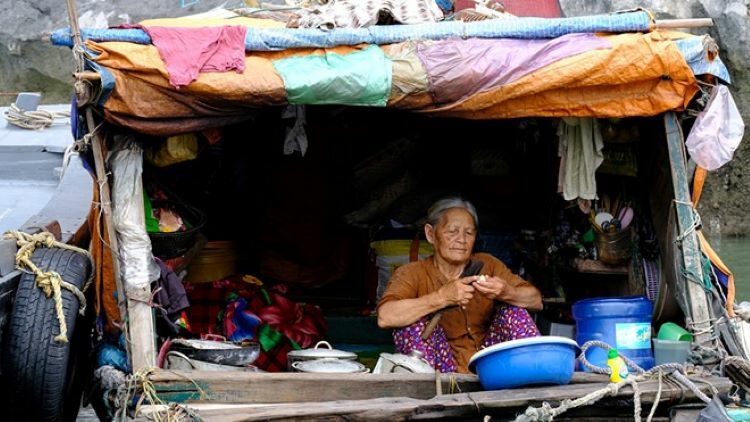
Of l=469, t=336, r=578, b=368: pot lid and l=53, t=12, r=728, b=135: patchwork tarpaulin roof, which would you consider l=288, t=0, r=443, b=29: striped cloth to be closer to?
l=53, t=12, r=728, b=135: patchwork tarpaulin roof

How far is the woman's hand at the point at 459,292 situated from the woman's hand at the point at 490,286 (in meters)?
0.03

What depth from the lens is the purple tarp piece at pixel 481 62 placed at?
435 cm

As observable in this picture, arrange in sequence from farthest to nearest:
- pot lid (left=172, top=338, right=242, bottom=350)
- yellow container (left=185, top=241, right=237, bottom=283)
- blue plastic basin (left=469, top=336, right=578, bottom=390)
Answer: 1. yellow container (left=185, top=241, right=237, bottom=283)
2. pot lid (left=172, top=338, right=242, bottom=350)
3. blue plastic basin (left=469, top=336, right=578, bottom=390)

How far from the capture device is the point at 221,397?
4.25 m

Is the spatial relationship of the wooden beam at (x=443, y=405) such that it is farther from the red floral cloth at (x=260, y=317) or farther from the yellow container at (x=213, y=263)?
the yellow container at (x=213, y=263)

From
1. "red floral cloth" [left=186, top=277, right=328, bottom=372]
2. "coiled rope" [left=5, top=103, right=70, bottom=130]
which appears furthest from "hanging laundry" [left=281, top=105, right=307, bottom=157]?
"coiled rope" [left=5, top=103, right=70, bottom=130]

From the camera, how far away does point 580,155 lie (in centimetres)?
490

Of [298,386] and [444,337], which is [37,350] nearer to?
[298,386]

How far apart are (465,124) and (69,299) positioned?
114 inches

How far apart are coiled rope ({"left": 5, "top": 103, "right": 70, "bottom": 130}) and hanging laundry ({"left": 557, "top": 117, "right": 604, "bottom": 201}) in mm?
4239

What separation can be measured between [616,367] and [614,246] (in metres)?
1.22

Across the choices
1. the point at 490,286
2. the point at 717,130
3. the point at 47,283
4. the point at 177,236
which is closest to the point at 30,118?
the point at 177,236

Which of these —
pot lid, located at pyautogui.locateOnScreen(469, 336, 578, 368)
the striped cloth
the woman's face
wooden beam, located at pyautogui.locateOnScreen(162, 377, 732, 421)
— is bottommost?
wooden beam, located at pyautogui.locateOnScreen(162, 377, 732, 421)

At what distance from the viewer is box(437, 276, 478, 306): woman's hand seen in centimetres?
462
